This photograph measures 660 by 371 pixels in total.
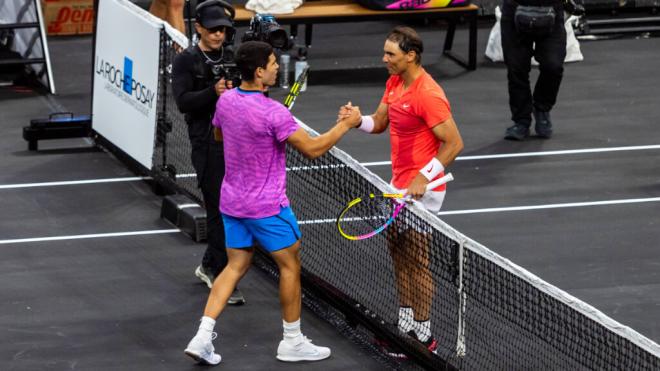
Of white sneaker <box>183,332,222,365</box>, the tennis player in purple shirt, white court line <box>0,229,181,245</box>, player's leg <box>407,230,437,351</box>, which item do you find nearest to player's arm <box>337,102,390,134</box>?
the tennis player in purple shirt

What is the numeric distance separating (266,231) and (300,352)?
33.6 inches

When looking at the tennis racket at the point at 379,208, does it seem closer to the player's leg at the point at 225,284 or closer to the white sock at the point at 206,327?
the player's leg at the point at 225,284

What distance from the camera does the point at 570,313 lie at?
313 inches

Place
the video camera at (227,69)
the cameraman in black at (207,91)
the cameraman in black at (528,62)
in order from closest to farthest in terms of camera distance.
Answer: the video camera at (227,69)
the cameraman in black at (207,91)
the cameraman in black at (528,62)

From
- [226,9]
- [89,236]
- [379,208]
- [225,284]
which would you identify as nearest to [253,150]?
[225,284]

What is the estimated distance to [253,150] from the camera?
27.0 ft

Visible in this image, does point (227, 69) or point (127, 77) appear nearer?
point (227, 69)

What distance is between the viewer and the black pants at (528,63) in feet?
47.4

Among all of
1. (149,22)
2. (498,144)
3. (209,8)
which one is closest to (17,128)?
(149,22)

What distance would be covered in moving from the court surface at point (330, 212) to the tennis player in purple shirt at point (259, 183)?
0.41 metres

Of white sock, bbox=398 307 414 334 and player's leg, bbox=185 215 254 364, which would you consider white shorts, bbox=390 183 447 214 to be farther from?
player's leg, bbox=185 215 254 364

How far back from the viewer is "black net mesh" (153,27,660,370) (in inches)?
305

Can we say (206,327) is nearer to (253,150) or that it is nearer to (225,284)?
(225,284)

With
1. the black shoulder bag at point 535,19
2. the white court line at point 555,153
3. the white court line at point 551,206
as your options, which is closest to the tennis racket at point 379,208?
the white court line at point 551,206
